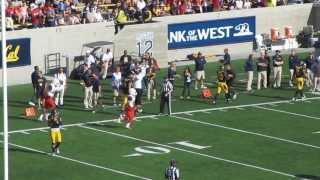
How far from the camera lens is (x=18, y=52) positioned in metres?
45.4

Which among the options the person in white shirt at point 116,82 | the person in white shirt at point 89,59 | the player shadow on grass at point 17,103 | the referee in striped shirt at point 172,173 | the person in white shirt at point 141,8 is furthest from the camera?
the person in white shirt at point 141,8

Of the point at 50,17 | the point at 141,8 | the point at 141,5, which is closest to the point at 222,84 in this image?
the point at 50,17

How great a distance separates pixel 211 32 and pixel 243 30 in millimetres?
2012

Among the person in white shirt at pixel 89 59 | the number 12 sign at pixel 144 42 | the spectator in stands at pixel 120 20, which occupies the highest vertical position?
the spectator in stands at pixel 120 20

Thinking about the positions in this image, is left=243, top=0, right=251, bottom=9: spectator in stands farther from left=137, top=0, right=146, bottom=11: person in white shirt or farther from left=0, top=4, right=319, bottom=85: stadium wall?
left=137, top=0, right=146, bottom=11: person in white shirt

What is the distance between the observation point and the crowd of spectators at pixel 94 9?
46812 mm

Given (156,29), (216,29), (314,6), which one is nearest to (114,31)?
(156,29)

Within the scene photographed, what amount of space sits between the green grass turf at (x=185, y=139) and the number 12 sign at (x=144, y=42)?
20.2 ft

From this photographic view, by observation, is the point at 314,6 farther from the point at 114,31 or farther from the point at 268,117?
the point at 268,117

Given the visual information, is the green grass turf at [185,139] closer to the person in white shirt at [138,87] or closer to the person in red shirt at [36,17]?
the person in white shirt at [138,87]

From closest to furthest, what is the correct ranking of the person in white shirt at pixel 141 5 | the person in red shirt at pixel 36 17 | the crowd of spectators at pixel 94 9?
1. the person in red shirt at pixel 36 17
2. the crowd of spectators at pixel 94 9
3. the person in white shirt at pixel 141 5

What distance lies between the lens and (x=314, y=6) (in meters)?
56.2

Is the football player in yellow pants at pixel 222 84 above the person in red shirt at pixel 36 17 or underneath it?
underneath

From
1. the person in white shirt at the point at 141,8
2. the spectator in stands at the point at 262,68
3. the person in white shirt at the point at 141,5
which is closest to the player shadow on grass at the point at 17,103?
the spectator in stands at the point at 262,68
